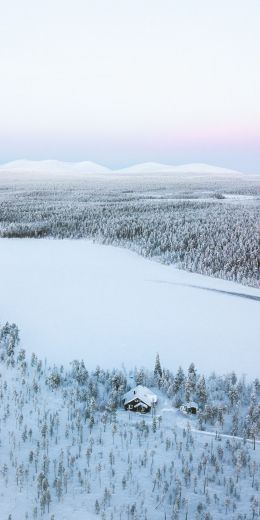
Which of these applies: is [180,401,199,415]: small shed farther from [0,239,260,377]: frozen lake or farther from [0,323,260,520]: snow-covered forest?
[0,239,260,377]: frozen lake

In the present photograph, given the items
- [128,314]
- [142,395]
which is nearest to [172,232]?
[128,314]

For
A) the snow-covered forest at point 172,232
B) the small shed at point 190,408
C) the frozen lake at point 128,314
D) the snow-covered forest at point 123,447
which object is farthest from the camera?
the snow-covered forest at point 172,232

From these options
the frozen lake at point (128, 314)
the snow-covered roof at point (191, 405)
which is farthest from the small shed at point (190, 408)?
the frozen lake at point (128, 314)

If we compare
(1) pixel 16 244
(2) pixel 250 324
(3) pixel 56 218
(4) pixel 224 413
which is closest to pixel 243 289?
(2) pixel 250 324

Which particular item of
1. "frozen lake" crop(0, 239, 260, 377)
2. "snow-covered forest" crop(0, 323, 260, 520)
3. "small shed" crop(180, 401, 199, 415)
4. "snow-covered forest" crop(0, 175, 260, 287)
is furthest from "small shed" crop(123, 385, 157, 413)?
"snow-covered forest" crop(0, 175, 260, 287)

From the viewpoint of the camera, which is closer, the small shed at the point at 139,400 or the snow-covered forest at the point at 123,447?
the snow-covered forest at the point at 123,447

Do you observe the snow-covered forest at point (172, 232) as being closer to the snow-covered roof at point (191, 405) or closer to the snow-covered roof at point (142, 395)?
the snow-covered roof at point (191, 405)

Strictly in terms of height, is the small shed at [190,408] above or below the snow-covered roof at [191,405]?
below

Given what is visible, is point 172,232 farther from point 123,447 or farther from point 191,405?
point 123,447
